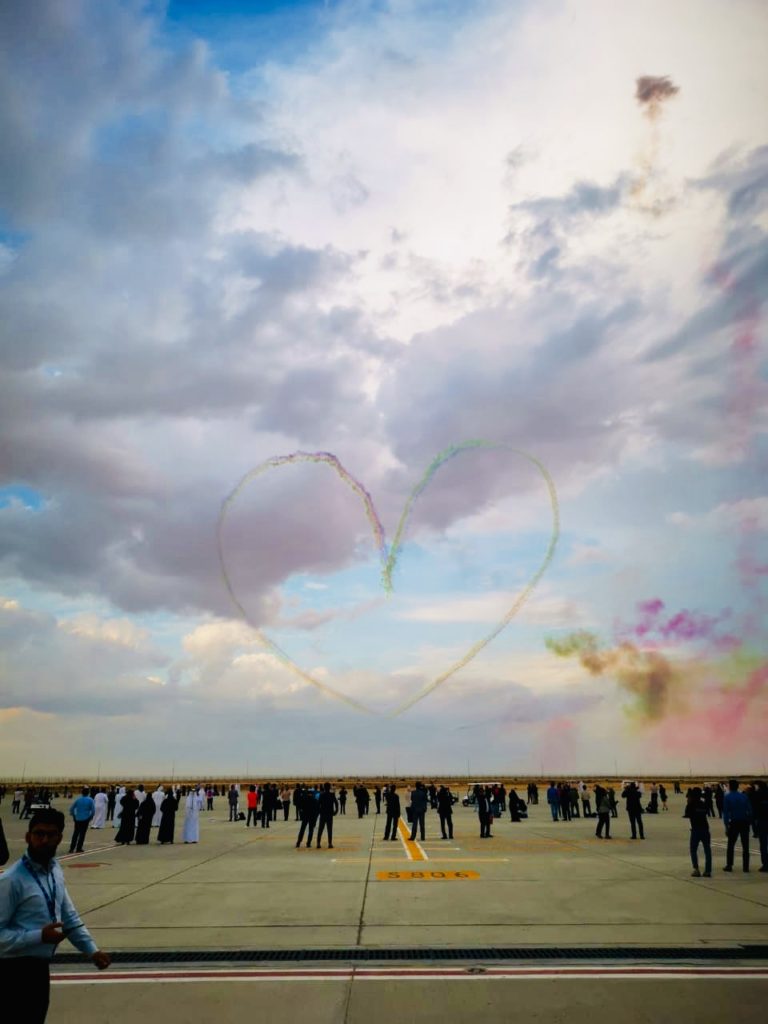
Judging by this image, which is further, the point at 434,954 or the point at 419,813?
the point at 419,813

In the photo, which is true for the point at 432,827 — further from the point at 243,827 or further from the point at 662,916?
the point at 662,916

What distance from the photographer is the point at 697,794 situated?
1623cm

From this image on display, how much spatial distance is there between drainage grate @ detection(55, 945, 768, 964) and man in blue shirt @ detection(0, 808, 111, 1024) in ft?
15.2

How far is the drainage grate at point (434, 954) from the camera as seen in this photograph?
8.61 m

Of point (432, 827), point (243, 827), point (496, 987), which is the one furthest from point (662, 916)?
point (243, 827)

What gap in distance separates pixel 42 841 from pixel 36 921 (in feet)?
1.48

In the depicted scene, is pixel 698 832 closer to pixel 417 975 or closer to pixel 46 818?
pixel 417 975

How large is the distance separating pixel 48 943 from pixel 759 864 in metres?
18.5

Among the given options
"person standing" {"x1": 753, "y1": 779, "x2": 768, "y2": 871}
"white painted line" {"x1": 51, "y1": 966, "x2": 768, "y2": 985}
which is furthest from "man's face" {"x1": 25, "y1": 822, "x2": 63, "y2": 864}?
"person standing" {"x1": 753, "y1": 779, "x2": 768, "y2": 871}

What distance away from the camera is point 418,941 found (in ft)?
31.3

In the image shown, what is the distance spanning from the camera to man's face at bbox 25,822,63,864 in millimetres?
4723

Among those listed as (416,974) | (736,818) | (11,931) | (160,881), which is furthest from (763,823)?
(11,931)

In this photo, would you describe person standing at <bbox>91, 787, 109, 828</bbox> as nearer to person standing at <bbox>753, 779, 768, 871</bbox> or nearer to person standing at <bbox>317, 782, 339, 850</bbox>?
person standing at <bbox>317, 782, 339, 850</bbox>

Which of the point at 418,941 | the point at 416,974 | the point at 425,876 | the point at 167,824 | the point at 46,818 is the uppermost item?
the point at 46,818
